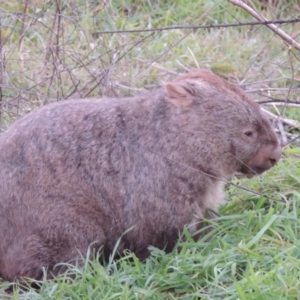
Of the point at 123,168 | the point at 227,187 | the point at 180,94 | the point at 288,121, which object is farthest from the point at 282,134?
the point at 123,168

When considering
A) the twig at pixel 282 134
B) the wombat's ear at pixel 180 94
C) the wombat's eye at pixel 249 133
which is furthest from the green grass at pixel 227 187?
the wombat's ear at pixel 180 94

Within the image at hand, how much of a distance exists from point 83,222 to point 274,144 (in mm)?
1147

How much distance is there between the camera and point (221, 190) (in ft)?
17.3

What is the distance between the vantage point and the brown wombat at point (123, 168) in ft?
16.1

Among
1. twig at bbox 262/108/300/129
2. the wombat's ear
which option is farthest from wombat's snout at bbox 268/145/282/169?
twig at bbox 262/108/300/129

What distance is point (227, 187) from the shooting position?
226 inches

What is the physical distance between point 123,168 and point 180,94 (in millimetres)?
525

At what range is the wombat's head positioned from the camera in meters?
5.07

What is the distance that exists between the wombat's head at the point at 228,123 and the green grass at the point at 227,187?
0.80 feet

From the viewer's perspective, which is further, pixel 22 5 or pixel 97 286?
pixel 22 5

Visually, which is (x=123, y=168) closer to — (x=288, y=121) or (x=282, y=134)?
(x=282, y=134)

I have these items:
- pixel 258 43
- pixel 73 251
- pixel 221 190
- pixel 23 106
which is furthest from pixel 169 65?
pixel 73 251

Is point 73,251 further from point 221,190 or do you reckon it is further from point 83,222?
point 221,190

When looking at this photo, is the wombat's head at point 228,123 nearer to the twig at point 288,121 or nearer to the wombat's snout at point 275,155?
the wombat's snout at point 275,155
